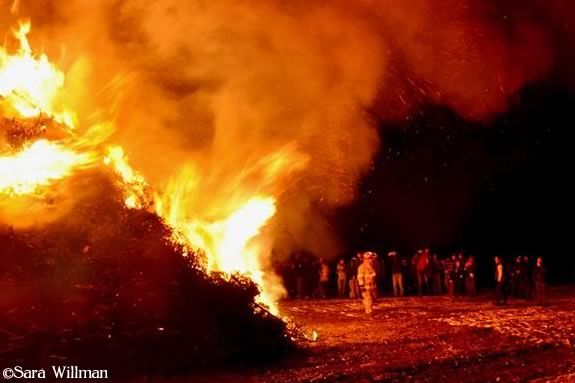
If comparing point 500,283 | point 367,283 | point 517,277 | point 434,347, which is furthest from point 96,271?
point 517,277

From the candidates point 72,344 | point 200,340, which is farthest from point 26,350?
point 200,340

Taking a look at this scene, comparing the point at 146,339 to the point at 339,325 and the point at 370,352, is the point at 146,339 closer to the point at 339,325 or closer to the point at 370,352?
the point at 370,352

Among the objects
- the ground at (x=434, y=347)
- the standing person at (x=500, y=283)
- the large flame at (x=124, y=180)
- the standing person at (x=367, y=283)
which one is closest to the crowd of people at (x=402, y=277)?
the standing person at (x=500, y=283)

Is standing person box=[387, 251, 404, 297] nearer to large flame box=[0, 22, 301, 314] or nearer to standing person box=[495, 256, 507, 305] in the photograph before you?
standing person box=[495, 256, 507, 305]

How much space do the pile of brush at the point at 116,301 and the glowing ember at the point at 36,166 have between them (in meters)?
0.40

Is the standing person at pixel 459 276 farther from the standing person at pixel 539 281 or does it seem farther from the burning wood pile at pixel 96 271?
the burning wood pile at pixel 96 271

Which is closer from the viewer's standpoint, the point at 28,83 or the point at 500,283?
the point at 28,83

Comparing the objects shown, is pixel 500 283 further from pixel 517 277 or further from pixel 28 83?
pixel 28 83

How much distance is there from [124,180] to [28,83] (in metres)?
2.33

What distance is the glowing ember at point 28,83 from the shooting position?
1023cm

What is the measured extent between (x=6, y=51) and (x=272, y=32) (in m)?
5.93

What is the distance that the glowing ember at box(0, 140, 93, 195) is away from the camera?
9.64 m

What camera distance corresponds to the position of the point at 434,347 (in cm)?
991

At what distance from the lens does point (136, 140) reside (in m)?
12.5
